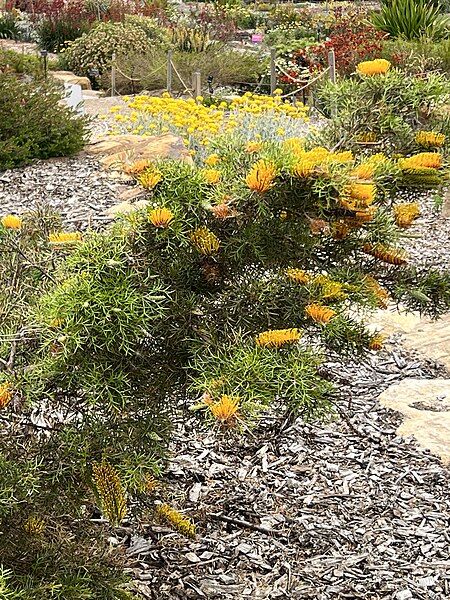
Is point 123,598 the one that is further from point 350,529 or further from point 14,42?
point 14,42

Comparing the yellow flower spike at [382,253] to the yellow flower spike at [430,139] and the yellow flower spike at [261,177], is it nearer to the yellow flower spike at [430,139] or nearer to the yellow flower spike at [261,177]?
the yellow flower spike at [430,139]

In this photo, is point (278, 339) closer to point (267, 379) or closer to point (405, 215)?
point (267, 379)

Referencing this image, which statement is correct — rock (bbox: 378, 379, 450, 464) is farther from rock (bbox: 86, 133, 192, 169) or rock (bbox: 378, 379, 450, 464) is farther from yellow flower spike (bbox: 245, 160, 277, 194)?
rock (bbox: 86, 133, 192, 169)

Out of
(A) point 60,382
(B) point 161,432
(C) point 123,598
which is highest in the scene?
(A) point 60,382

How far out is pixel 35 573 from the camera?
75.7 inches

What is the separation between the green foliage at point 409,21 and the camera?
14.5m

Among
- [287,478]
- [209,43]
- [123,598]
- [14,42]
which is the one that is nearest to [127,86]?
[209,43]

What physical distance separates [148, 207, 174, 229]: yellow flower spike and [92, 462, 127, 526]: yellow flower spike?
0.49 metres

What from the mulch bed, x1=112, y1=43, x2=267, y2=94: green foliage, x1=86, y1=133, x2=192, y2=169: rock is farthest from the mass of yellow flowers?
x1=112, y1=43, x2=267, y2=94: green foliage

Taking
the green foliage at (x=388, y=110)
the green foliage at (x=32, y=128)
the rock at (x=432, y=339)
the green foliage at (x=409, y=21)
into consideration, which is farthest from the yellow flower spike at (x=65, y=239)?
the green foliage at (x=409, y=21)

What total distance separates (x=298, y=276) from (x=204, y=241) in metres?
0.24

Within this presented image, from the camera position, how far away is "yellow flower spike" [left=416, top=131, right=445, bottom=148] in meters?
1.90

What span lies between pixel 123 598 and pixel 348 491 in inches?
52.9

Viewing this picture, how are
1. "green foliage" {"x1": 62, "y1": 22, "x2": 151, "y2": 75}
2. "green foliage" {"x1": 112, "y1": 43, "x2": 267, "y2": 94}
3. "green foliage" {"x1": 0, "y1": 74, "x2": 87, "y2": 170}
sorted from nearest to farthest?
"green foliage" {"x1": 0, "y1": 74, "x2": 87, "y2": 170}
"green foliage" {"x1": 112, "y1": 43, "x2": 267, "y2": 94}
"green foliage" {"x1": 62, "y1": 22, "x2": 151, "y2": 75}
